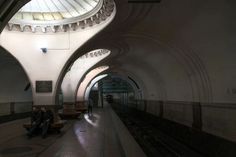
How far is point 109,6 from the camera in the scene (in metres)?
10.5

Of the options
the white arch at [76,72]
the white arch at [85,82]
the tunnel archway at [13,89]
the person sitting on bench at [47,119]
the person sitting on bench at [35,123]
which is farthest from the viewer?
the white arch at [85,82]

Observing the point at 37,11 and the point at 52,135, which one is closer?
the point at 52,135

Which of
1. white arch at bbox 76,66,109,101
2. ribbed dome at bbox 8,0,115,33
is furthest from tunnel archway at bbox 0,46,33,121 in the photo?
white arch at bbox 76,66,109,101

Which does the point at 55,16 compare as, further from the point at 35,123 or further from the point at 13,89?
the point at 13,89

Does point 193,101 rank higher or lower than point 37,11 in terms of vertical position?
lower

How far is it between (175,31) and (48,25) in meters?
5.68

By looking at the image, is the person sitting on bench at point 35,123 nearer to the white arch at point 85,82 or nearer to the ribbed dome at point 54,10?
the ribbed dome at point 54,10

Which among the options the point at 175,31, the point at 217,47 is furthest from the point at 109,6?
the point at 217,47

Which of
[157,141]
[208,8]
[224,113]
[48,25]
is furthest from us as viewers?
[157,141]

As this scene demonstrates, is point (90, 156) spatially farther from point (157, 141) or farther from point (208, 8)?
point (157, 141)

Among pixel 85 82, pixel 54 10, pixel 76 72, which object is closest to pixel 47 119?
pixel 54 10

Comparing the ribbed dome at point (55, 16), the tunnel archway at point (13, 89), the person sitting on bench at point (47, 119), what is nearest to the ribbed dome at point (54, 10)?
the ribbed dome at point (55, 16)

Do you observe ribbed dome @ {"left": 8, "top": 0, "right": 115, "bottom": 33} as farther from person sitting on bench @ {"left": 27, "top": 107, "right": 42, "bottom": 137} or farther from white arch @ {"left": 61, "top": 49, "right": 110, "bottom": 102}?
white arch @ {"left": 61, "top": 49, "right": 110, "bottom": 102}

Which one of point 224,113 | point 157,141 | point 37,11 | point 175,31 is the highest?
point 37,11
